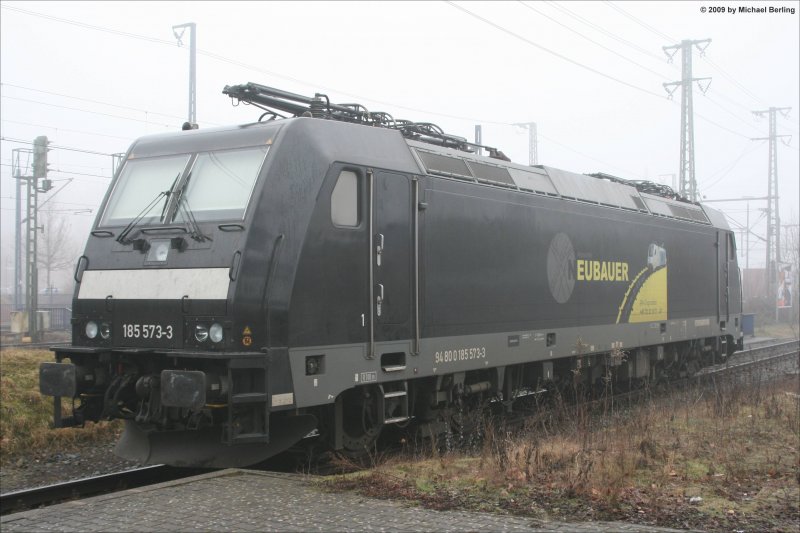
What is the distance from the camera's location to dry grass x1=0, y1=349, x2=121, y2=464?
33.3 feet

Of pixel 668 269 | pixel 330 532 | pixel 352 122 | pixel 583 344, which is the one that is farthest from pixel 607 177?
pixel 330 532

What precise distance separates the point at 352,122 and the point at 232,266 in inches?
110

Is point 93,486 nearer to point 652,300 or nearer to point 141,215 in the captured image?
point 141,215

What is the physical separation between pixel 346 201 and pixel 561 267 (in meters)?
4.86

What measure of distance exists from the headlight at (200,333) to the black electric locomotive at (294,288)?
0.05ft

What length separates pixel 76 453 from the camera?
10.2m

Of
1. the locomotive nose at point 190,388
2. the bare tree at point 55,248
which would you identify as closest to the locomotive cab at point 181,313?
the locomotive nose at point 190,388

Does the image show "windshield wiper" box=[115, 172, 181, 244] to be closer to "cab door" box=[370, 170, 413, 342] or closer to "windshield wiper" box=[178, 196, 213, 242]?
"windshield wiper" box=[178, 196, 213, 242]

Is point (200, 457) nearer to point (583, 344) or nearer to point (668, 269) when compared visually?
point (583, 344)

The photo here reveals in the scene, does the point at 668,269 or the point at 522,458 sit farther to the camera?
the point at 668,269

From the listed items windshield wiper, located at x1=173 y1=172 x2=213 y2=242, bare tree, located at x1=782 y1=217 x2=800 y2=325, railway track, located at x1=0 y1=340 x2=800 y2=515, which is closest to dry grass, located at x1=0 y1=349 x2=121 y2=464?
railway track, located at x1=0 y1=340 x2=800 y2=515

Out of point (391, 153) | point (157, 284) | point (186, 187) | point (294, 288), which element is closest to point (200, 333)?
point (157, 284)

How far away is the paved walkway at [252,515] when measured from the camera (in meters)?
6.00

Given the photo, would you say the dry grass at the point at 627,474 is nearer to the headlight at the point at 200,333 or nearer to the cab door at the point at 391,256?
the cab door at the point at 391,256
